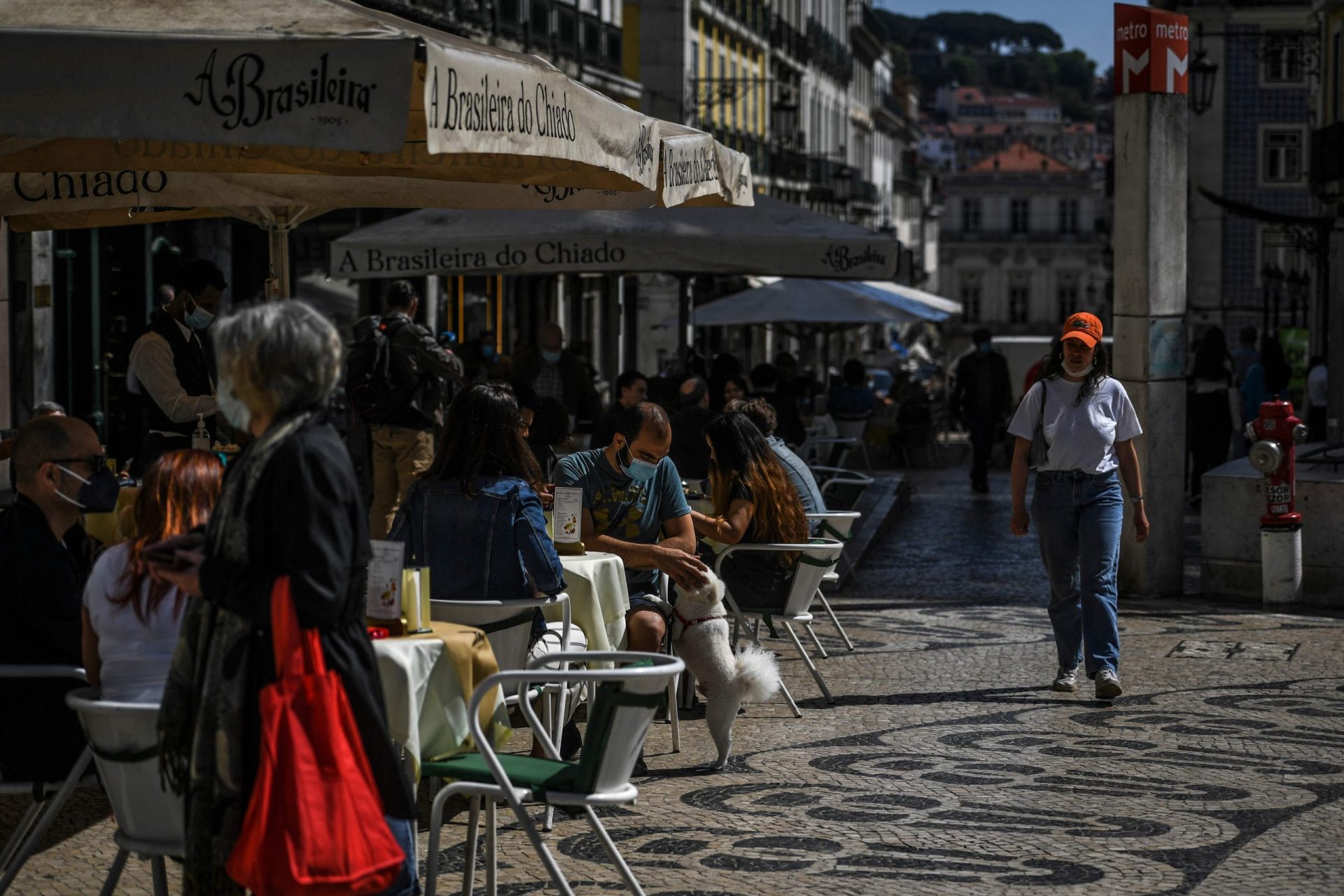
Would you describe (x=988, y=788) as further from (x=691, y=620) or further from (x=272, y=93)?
(x=272, y=93)

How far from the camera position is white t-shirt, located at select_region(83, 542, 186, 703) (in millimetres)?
4980

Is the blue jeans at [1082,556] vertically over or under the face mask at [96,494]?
under

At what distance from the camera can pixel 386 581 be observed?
5621mm

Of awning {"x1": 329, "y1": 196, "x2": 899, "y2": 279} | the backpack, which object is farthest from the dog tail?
the backpack

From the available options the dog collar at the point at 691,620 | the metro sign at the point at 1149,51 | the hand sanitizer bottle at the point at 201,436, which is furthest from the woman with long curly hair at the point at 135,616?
the metro sign at the point at 1149,51

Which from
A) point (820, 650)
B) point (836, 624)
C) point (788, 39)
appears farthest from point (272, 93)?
point (788, 39)

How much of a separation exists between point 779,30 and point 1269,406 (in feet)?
176

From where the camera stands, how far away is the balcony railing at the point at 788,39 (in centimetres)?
6341

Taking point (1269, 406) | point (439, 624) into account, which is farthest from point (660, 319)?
point (439, 624)

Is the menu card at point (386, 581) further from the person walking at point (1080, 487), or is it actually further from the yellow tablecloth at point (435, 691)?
the person walking at point (1080, 487)

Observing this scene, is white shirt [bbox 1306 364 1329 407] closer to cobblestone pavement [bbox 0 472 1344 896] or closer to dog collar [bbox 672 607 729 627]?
cobblestone pavement [bbox 0 472 1344 896]

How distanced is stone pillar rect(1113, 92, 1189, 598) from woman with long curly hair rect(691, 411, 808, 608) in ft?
15.0

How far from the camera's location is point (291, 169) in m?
8.05

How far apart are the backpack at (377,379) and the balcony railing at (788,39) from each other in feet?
169
